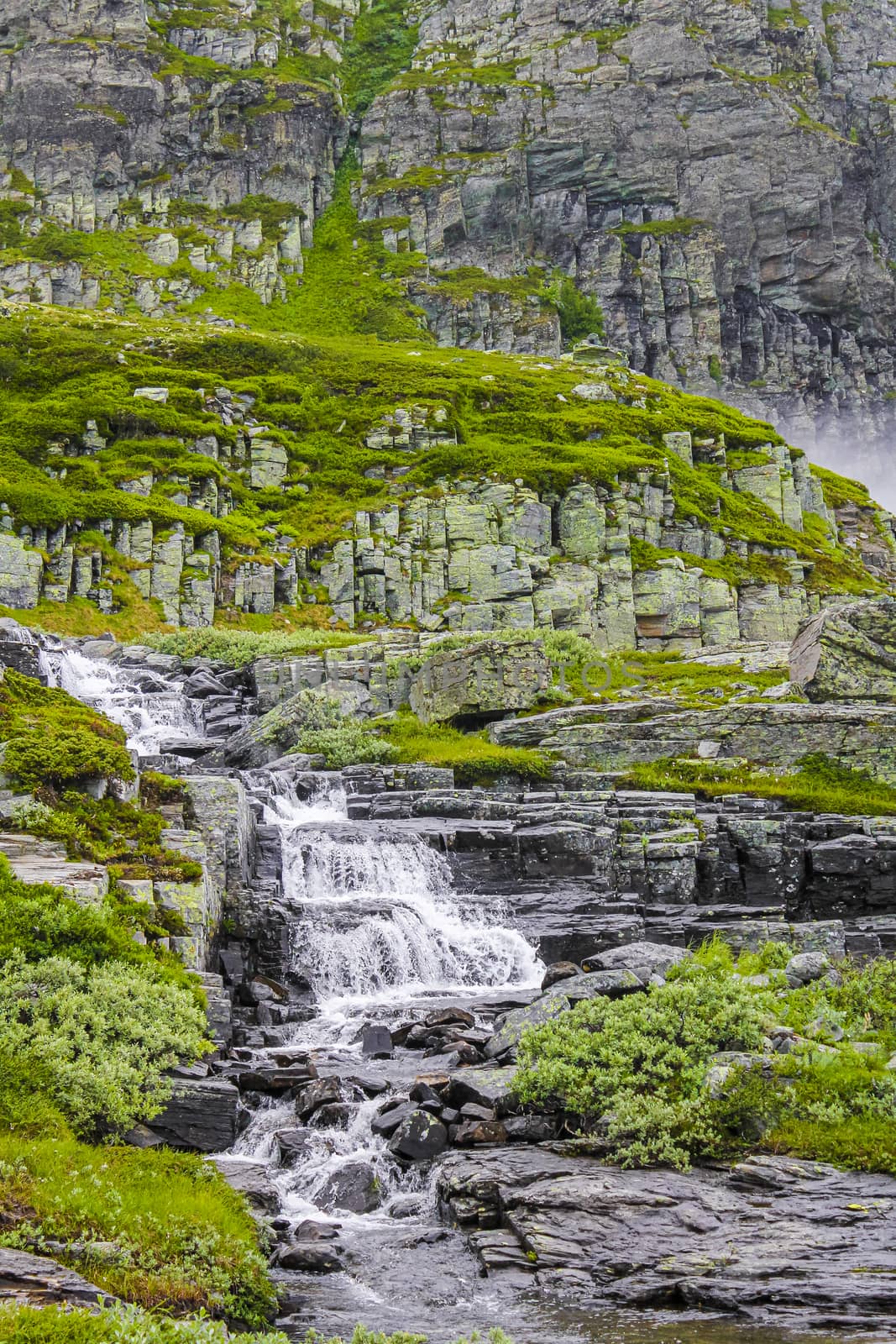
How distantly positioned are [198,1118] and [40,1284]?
5612 mm

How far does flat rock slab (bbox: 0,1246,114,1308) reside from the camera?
8273 mm

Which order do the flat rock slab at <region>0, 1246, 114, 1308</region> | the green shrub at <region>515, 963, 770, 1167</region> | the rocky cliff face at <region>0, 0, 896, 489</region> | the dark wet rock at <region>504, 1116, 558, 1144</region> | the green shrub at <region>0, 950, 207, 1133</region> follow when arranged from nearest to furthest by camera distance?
the flat rock slab at <region>0, 1246, 114, 1308</region>
the green shrub at <region>0, 950, 207, 1133</region>
the green shrub at <region>515, 963, 770, 1167</region>
the dark wet rock at <region>504, 1116, 558, 1144</region>
the rocky cliff face at <region>0, 0, 896, 489</region>

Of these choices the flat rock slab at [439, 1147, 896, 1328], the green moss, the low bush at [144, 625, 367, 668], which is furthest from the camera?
the low bush at [144, 625, 367, 668]

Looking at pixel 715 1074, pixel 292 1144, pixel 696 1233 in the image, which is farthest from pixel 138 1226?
pixel 715 1074

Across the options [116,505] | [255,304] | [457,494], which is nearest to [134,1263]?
[116,505]

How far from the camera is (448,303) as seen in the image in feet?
421

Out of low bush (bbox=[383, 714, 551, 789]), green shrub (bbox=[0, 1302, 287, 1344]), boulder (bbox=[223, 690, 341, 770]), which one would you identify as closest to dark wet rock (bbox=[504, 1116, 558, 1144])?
green shrub (bbox=[0, 1302, 287, 1344])

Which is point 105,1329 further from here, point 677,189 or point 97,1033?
point 677,189

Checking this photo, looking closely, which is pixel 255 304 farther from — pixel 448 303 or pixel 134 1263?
pixel 134 1263

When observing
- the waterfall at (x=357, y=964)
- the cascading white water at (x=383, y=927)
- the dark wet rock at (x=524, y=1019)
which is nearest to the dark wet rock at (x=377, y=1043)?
the waterfall at (x=357, y=964)

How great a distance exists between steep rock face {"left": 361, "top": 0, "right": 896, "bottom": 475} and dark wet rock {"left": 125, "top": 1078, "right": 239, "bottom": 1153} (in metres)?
134

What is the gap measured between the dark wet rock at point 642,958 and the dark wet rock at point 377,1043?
14.9 feet

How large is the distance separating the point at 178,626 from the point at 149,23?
128m

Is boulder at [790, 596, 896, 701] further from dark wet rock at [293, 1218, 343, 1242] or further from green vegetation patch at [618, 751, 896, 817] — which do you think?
dark wet rock at [293, 1218, 343, 1242]
